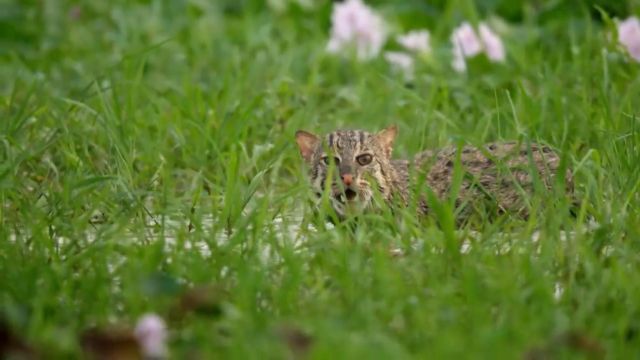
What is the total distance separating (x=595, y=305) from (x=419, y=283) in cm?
57

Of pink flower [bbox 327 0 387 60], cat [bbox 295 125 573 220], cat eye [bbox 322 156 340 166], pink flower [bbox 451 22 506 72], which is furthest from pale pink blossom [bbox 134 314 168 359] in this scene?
pink flower [bbox 327 0 387 60]

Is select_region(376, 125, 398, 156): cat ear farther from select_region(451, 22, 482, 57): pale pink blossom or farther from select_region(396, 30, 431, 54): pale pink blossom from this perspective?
select_region(396, 30, 431, 54): pale pink blossom

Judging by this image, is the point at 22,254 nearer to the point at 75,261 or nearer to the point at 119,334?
the point at 75,261

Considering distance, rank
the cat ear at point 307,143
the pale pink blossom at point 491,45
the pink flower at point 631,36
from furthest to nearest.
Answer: the pale pink blossom at point 491,45 < the pink flower at point 631,36 < the cat ear at point 307,143

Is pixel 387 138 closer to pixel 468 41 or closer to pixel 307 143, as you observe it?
pixel 307 143

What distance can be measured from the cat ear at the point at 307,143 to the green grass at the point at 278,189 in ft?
0.39

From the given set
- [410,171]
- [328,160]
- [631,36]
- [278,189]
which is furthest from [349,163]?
[631,36]

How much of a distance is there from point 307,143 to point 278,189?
39 cm

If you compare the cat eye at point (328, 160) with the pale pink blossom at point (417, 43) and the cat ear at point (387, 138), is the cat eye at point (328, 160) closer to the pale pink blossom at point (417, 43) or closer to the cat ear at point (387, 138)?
the cat ear at point (387, 138)

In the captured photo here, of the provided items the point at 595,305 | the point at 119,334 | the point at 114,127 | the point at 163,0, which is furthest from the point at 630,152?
the point at 163,0

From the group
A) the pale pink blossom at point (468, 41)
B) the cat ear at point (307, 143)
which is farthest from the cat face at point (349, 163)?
the pale pink blossom at point (468, 41)

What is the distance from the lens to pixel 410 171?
6.48 m

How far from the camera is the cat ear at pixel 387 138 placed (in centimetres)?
697

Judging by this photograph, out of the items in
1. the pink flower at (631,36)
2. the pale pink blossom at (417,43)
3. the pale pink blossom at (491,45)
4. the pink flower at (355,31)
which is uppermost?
the pink flower at (355,31)
